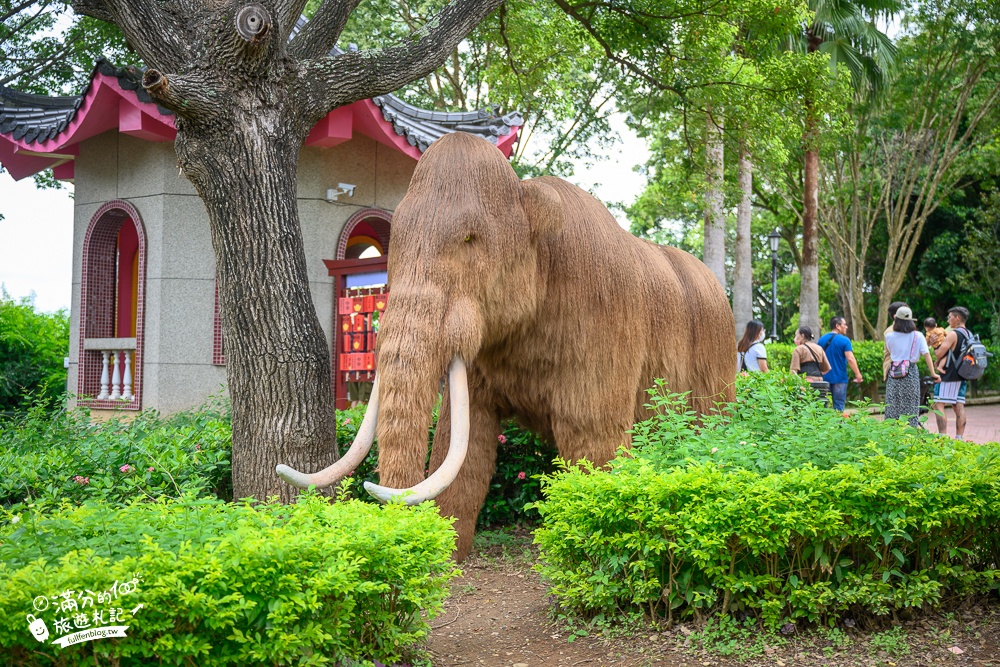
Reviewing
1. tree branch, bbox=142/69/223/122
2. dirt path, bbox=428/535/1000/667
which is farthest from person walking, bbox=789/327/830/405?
tree branch, bbox=142/69/223/122

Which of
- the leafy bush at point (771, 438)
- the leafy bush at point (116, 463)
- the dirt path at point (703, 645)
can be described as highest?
the leafy bush at point (771, 438)

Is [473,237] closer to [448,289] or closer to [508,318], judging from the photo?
[448,289]

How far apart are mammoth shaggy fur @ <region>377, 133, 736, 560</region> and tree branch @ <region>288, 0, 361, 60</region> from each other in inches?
66.8

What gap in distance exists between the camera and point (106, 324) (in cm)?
1077

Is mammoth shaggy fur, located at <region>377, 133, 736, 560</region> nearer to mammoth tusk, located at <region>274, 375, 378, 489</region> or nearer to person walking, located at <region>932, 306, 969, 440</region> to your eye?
mammoth tusk, located at <region>274, 375, 378, 489</region>

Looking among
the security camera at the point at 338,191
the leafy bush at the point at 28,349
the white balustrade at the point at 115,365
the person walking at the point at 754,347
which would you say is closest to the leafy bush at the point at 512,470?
the security camera at the point at 338,191

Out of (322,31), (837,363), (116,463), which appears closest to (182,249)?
(322,31)

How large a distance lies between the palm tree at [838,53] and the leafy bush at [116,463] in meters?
14.8

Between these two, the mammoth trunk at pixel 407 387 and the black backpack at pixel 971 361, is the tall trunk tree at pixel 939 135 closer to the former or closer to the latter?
the black backpack at pixel 971 361

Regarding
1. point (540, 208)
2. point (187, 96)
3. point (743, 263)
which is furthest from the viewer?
point (743, 263)

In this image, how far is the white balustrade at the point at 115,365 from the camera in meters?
10.0

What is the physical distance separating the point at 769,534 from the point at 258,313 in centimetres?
306

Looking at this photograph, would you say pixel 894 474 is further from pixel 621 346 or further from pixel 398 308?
pixel 398 308

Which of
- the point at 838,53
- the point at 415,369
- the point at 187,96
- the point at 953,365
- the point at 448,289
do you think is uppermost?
the point at 838,53
